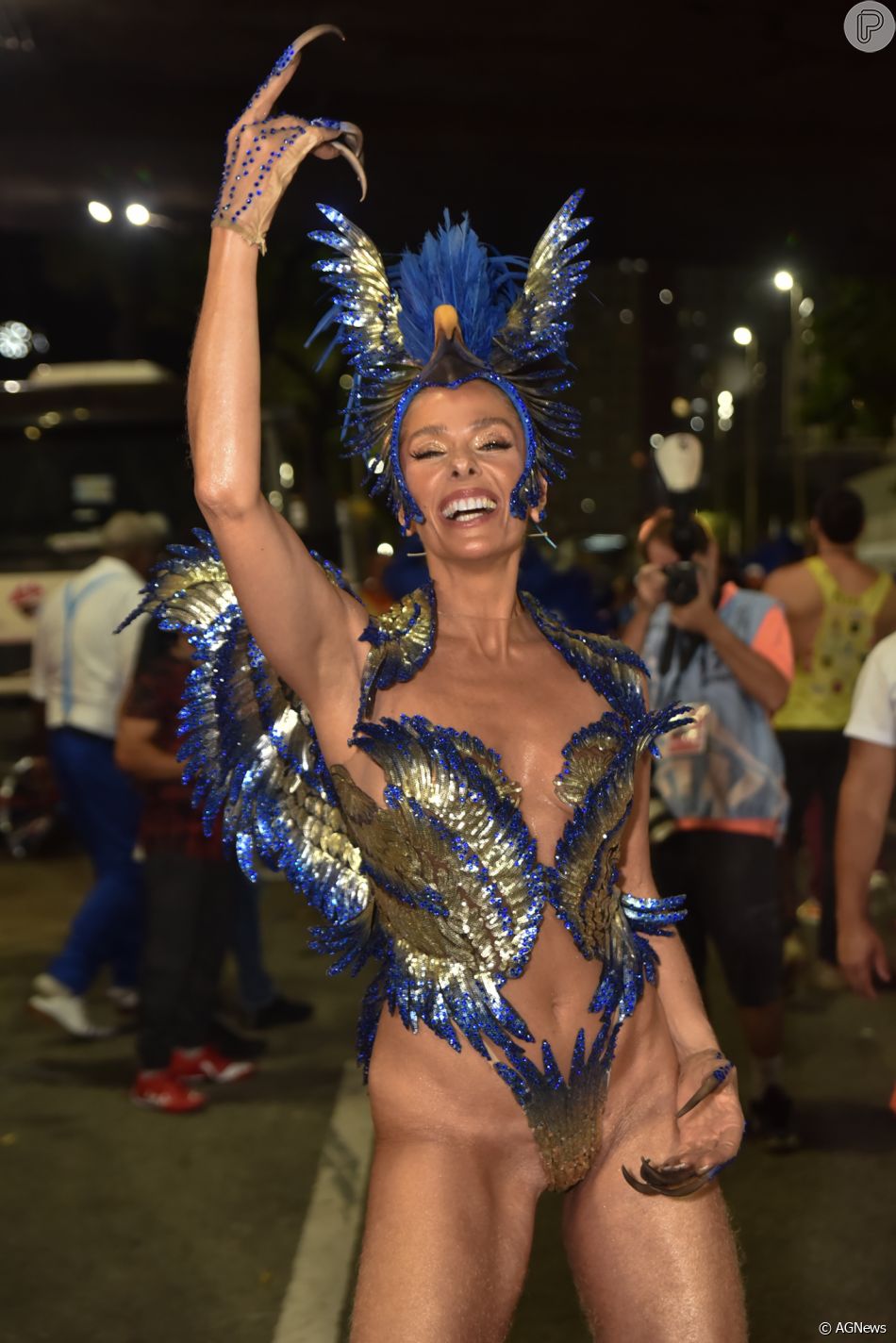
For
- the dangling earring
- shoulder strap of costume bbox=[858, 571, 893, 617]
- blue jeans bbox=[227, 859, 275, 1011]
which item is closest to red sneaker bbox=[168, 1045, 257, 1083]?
blue jeans bbox=[227, 859, 275, 1011]

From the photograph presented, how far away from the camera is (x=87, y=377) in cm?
1525

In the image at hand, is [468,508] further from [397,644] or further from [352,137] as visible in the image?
[352,137]

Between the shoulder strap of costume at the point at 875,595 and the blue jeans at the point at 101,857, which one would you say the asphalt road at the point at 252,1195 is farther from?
the shoulder strap of costume at the point at 875,595

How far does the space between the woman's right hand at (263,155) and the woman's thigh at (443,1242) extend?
146cm

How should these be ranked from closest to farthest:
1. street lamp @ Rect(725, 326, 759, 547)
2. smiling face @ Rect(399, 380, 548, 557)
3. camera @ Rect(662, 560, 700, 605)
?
1. smiling face @ Rect(399, 380, 548, 557)
2. camera @ Rect(662, 560, 700, 605)
3. street lamp @ Rect(725, 326, 759, 547)

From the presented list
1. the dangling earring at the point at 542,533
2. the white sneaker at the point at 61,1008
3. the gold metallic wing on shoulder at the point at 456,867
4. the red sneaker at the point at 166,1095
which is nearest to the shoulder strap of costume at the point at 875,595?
Result: the red sneaker at the point at 166,1095

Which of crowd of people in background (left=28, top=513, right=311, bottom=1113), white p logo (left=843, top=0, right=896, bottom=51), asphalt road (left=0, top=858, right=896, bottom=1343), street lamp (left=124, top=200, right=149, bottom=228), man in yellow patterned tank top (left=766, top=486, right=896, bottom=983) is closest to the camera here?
asphalt road (left=0, top=858, right=896, bottom=1343)

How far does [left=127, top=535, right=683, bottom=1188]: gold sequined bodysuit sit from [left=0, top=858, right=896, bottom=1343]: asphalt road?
3.85 feet

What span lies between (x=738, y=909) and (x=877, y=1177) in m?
0.97

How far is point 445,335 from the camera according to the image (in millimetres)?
3020

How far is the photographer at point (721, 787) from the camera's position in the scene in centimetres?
584

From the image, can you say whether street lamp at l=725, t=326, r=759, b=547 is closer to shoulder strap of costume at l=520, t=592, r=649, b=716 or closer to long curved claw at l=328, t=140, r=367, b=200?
shoulder strap of costume at l=520, t=592, r=649, b=716

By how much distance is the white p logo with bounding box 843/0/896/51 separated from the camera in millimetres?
9539

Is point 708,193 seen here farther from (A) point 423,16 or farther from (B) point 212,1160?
(B) point 212,1160
